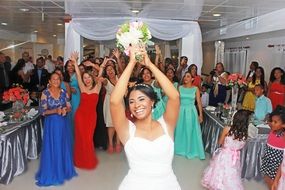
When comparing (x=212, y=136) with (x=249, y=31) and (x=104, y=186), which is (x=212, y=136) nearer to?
(x=104, y=186)

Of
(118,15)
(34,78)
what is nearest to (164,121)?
(118,15)

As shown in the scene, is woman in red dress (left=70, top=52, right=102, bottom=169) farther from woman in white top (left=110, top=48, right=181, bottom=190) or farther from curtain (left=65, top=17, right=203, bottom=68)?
woman in white top (left=110, top=48, right=181, bottom=190)

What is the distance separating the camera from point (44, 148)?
4020 mm

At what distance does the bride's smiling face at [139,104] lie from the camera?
71.5 inches

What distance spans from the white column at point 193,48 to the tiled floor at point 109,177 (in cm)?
322

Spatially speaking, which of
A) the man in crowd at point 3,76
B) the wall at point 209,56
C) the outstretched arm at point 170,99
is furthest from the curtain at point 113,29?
the outstretched arm at point 170,99

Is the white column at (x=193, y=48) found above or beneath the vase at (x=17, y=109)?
above

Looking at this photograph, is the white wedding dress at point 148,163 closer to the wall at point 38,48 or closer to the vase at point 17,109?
the vase at point 17,109

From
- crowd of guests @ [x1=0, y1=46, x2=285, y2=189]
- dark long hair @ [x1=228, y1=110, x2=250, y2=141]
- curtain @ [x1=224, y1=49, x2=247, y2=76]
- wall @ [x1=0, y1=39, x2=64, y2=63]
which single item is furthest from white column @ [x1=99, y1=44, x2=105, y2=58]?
wall @ [x1=0, y1=39, x2=64, y2=63]

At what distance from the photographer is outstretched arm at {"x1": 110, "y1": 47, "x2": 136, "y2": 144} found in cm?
177

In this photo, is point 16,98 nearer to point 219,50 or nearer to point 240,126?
point 240,126

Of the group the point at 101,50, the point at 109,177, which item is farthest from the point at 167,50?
the point at 109,177

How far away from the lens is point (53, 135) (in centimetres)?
401

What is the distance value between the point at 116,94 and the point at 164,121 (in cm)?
36
